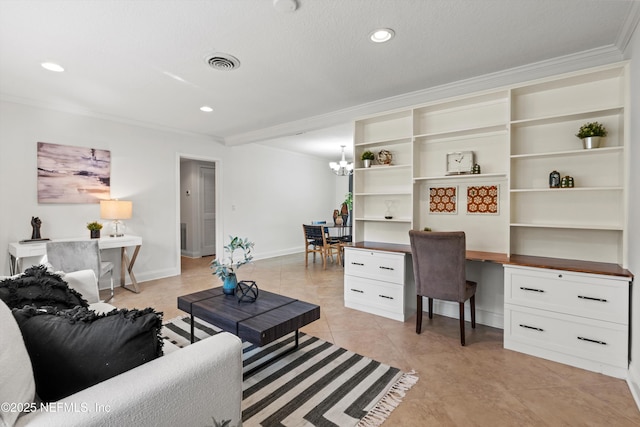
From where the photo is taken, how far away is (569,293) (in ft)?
7.50

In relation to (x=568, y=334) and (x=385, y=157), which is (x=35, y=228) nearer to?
(x=385, y=157)

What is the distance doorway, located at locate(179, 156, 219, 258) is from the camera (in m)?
6.99

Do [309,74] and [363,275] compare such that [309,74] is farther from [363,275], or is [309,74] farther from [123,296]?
[123,296]

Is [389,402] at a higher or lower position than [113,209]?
lower

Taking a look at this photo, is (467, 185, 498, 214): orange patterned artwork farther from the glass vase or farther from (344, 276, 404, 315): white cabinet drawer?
the glass vase

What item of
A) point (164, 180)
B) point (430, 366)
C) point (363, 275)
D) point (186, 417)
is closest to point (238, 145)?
point (164, 180)

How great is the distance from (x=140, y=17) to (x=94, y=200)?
10.3 feet

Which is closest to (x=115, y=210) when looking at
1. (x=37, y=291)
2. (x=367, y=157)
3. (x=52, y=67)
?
(x=52, y=67)

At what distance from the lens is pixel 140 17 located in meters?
2.00

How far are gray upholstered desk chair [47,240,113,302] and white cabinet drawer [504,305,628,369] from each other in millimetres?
3970

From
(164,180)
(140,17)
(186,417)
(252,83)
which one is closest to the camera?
(186,417)

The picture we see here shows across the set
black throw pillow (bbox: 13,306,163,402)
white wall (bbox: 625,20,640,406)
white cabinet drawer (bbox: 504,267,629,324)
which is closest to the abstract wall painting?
black throw pillow (bbox: 13,306,163,402)

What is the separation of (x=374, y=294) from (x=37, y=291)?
2728mm

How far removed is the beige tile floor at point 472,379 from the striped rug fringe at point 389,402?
0.12 ft
